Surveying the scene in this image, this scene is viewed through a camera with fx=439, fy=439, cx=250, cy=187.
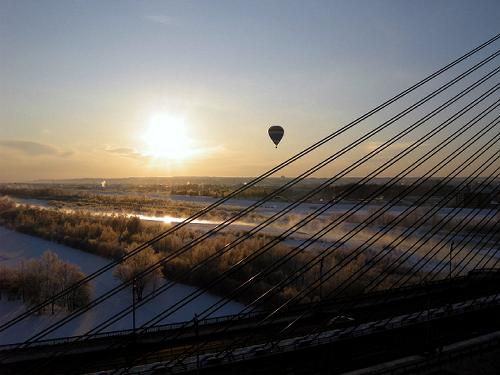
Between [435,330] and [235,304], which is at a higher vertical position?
[435,330]

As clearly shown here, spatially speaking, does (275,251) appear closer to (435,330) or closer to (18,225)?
(435,330)

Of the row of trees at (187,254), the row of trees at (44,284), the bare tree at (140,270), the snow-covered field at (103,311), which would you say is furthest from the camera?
the bare tree at (140,270)

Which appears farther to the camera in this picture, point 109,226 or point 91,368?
point 109,226

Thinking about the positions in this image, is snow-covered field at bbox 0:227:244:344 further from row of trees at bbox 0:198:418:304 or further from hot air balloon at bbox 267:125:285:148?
hot air balloon at bbox 267:125:285:148

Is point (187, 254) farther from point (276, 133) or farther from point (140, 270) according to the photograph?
point (276, 133)

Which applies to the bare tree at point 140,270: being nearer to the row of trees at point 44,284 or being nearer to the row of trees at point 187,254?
the row of trees at point 187,254

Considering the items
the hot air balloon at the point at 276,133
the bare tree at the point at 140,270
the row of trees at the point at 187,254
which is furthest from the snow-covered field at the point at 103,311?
the hot air balloon at the point at 276,133

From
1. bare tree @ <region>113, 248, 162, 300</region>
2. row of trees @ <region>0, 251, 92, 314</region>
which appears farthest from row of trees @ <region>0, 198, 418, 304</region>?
row of trees @ <region>0, 251, 92, 314</region>

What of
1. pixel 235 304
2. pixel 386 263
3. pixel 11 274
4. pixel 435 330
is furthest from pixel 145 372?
pixel 386 263
